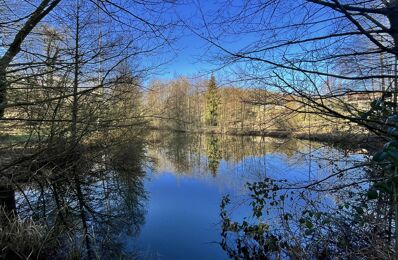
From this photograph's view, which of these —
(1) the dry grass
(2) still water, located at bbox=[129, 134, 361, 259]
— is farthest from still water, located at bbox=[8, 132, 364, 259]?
(1) the dry grass

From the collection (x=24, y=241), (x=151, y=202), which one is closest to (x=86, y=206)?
(x=151, y=202)

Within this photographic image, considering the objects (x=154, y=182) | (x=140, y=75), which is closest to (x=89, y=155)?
(x=154, y=182)

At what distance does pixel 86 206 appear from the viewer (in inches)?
260

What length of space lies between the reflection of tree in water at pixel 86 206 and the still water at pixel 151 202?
0.02m

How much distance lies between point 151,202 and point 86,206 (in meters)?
1.72

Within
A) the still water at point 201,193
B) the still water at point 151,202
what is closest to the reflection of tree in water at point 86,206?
the still water at point 151,202

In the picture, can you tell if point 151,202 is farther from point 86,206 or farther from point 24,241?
point 24,241

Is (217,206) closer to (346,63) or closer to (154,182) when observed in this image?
(154,182)

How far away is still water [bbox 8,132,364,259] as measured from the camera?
424 cm

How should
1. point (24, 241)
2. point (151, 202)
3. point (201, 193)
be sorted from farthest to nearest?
point (201, 193) < point (151, 202) < point (24, 241)

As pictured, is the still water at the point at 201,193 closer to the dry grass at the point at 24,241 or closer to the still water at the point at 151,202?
the still water at the point at 151,202

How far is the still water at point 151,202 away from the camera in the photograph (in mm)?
A: 4238

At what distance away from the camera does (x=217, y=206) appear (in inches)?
285

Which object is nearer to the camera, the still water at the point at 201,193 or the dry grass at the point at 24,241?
the dry grass at the point at 24,241
